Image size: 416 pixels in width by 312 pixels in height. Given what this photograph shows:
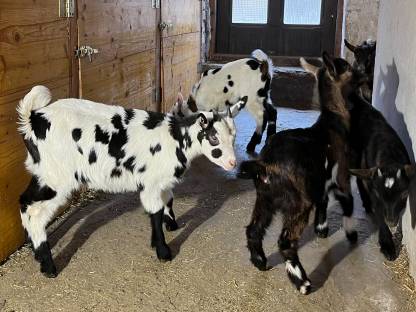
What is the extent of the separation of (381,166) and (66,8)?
2453 millimetres

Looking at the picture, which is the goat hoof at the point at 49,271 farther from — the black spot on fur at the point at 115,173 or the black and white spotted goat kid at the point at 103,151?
the black spot on fur at the point at 115,173

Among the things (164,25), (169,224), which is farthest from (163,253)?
(164,25)

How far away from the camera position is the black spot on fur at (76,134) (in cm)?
338

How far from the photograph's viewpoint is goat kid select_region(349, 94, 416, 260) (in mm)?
3234

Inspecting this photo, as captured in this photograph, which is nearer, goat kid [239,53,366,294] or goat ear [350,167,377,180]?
goat kid [239,53,366,294]

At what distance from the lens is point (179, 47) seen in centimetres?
756

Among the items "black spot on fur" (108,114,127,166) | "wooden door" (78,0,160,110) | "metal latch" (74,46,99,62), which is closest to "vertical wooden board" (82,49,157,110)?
"wooden door" (78,0,160,110)

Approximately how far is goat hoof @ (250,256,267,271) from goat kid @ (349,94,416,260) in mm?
765

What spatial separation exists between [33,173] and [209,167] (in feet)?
8.34

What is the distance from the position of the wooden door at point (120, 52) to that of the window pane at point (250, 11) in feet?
12.7

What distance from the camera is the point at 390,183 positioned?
3.23 m

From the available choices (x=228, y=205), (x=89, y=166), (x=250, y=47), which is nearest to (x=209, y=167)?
(x=228, y=205)

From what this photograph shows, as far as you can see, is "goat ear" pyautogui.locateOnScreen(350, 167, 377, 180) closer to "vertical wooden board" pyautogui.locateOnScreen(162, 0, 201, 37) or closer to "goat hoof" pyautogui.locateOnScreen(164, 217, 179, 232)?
"goat hoof" pyautogui.locateOnScreen(164, 217, 179, 232)

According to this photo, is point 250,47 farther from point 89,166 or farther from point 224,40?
point 89,166
